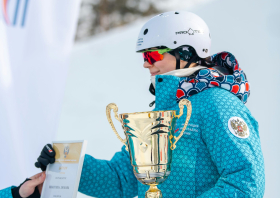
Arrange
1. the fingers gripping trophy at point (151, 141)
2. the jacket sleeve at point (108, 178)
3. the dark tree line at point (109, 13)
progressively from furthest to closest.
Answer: the dark tree line at point (109, 13) → the jacket sleeve at point (108, 178) → the fingers gripping trophy at point (151, 141)

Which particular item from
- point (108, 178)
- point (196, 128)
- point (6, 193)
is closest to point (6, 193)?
point (6, 193)

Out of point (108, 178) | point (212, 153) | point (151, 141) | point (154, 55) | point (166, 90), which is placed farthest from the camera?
point (108, 178)

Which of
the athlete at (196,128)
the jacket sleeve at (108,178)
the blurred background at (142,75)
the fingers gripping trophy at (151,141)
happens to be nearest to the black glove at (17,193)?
the athlete at (196,128)

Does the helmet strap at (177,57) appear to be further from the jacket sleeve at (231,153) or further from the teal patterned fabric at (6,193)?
the teal patterned fabric at (6,193)

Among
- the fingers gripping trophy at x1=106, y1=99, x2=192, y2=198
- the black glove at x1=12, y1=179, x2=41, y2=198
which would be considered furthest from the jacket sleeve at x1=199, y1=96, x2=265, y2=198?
the black glove at x1=12, y1=179, x2=41, y2=198

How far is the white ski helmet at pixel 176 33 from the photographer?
1.75 meters

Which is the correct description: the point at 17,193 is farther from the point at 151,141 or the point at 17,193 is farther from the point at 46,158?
the point at 151,141

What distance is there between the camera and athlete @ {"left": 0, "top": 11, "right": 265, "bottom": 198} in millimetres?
1286

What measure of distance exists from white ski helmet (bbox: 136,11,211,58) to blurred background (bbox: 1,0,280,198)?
4.29 ft

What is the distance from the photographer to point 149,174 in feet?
4.10

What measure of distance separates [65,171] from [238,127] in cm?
84

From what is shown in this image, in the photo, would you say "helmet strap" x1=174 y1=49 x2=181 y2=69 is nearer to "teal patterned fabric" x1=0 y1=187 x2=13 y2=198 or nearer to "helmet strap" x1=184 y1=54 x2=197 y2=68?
"helmet strap" x1=184 y1=54 x2=197 y2=68

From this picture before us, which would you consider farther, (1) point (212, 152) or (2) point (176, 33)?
(2) point (176, 33)

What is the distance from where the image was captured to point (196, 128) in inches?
57.1
